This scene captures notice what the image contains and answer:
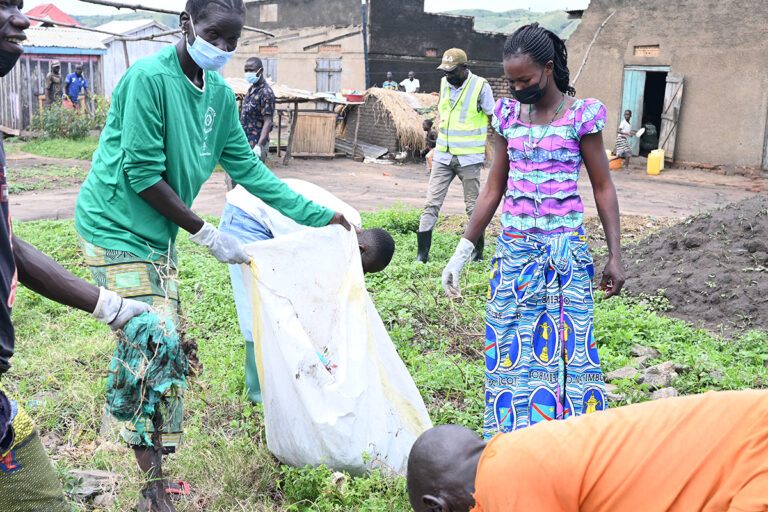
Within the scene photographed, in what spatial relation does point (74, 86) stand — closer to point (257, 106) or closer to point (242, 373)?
point (257, 106)

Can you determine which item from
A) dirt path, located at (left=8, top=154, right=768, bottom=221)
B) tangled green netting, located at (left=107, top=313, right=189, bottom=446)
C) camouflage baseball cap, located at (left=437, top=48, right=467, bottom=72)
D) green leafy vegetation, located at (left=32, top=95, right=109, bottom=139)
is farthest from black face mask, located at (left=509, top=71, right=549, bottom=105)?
green leafy vegetation, located at (left=32, top=95, right=109, bottom=139)

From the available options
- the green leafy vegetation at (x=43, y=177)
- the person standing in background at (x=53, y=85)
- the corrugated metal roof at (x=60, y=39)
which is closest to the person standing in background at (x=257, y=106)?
the green leafy vegetation at (x=43, y=177)

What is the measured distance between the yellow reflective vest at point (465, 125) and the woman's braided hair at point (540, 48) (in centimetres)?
354

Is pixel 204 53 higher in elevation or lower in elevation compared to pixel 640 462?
higher

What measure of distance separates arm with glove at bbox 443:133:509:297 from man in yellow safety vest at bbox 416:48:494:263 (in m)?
3.23

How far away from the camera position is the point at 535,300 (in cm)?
287

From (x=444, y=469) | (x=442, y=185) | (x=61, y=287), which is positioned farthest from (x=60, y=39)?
(x=444, y=469)

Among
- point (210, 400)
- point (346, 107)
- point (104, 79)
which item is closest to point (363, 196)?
point (346, 107)

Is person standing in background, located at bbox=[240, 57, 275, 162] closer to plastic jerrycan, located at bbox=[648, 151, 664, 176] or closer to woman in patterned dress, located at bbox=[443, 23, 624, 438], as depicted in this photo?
woman in patterned dress, located at bbox=[443, 23, 624, 438]

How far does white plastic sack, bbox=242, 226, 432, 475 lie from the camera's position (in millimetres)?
2809

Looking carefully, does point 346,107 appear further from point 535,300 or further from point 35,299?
point 535,300

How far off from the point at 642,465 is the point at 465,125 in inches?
208

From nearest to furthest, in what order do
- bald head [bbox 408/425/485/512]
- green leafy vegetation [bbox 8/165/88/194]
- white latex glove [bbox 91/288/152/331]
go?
bald head [bbox 408/425/485/512], white latex glove [bbox 91/288/152/331], green leafy vegetation [bbox 8/165/88/194]

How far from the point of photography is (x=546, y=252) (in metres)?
2.85
